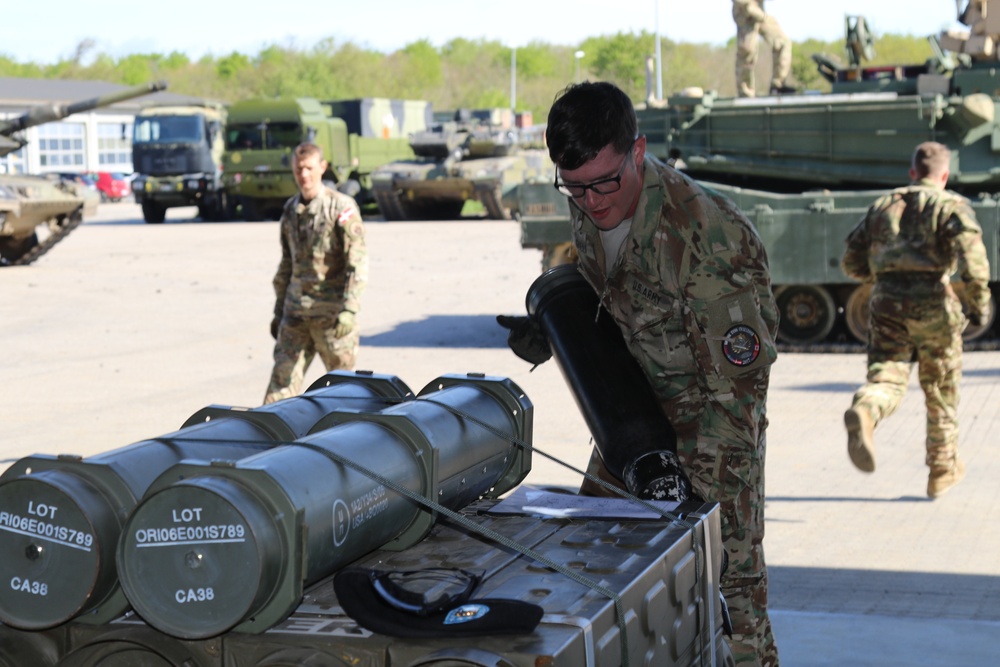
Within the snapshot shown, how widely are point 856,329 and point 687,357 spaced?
9.76 m

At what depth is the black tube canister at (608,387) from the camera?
3.35 m

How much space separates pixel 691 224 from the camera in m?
3.61

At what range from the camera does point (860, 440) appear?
716 centimetres

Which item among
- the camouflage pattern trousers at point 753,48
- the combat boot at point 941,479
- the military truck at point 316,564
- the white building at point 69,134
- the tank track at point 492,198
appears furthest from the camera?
the white building at point 69,134

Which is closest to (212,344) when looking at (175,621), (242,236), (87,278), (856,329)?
(856,329)

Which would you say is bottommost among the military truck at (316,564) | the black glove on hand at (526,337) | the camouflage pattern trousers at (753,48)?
the military truck at (316,564)

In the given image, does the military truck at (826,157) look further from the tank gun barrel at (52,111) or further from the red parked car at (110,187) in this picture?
the red parked car at (110,187)

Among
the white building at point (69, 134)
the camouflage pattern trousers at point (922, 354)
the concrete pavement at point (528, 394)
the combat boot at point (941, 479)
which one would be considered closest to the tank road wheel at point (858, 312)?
the concrete pavement at point (528, 394)

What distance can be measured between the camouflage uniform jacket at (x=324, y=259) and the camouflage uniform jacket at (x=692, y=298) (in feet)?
15.0

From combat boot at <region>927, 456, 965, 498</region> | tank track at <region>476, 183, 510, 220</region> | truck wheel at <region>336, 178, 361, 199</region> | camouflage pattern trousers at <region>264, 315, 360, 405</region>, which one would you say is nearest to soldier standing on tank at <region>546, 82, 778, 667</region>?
combat boot at <region>927, 456, 965, 498</region>

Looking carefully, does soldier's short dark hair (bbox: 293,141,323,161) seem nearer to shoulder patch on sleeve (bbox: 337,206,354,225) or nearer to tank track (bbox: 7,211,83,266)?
shoulder patch on sleeve (bbox: 337,206,354,225)

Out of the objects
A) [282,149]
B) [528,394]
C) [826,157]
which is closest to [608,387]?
[528,394]

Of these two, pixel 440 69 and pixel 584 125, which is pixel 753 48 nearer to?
pixel 584 125

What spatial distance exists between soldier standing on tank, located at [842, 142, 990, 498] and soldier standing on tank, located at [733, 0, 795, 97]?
7.03 m
